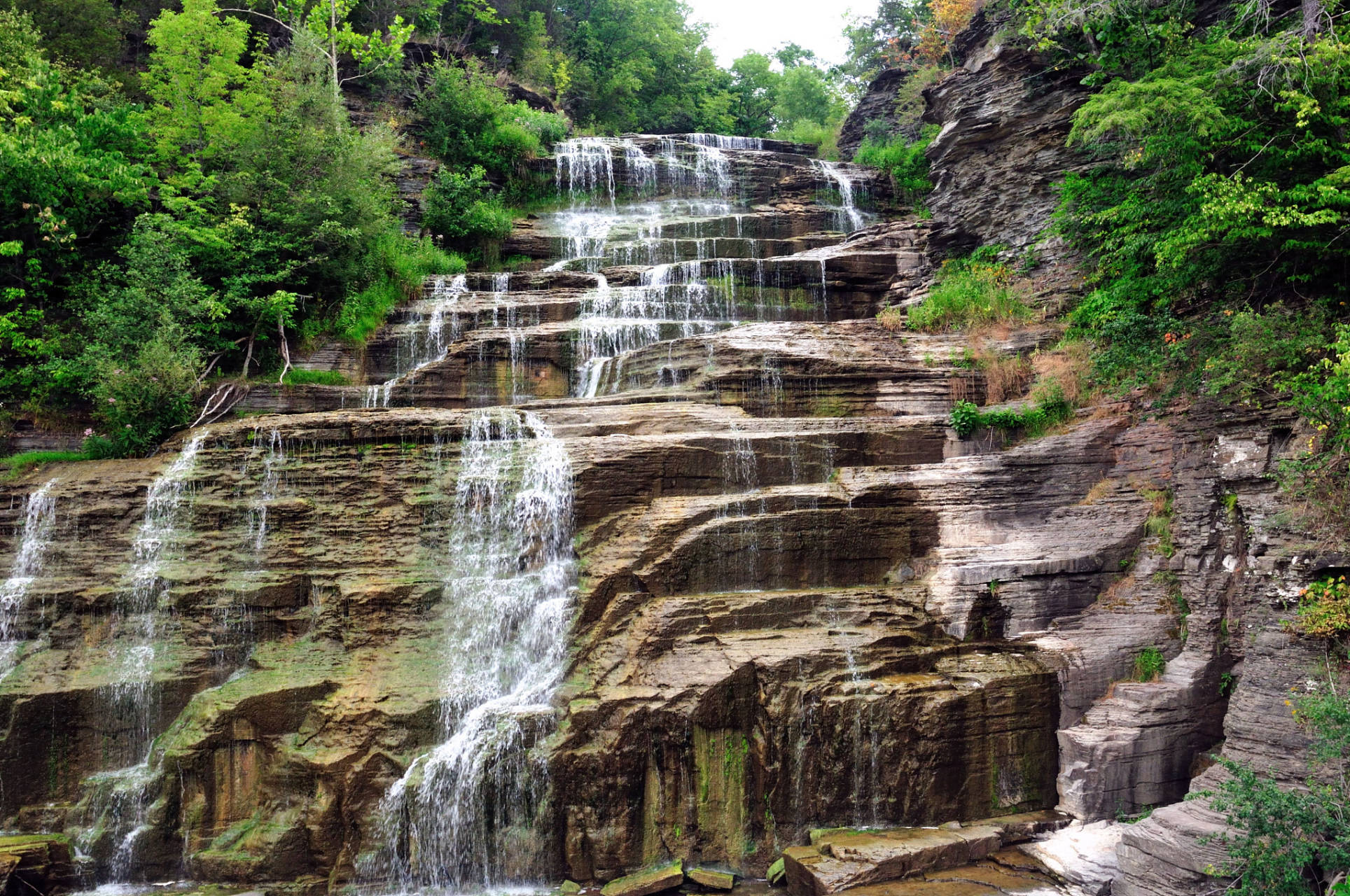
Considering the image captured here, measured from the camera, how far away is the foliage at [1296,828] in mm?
6871

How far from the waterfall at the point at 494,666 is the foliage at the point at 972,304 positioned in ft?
26.5

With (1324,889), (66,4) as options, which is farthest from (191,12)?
(1324,889)

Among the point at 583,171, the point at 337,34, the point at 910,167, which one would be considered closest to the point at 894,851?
the point at 910,167

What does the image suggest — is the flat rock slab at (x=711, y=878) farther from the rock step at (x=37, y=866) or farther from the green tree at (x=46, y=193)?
the green tree at (x=46, y=193)

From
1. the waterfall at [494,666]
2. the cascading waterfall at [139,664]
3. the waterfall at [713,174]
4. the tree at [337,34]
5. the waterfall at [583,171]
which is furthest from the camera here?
the waterfall at [713,174]

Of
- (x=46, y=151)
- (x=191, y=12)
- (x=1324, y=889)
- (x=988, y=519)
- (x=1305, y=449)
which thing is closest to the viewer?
(x=1324, y=889)

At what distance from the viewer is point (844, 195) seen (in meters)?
26.0

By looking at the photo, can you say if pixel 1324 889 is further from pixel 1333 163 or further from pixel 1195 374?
pixel 1333 163

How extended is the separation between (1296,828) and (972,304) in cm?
1054

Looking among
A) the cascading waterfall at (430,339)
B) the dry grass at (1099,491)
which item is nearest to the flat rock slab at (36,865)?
the cascading waterfall at (430,339)

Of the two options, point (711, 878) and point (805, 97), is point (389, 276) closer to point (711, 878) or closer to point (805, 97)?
point (711, 878)

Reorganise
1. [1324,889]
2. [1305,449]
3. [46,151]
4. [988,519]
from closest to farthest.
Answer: [1324,889], [1305,449], [988,519], [46,151]

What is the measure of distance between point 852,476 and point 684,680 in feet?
13.3

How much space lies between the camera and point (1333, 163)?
34.2 ft
